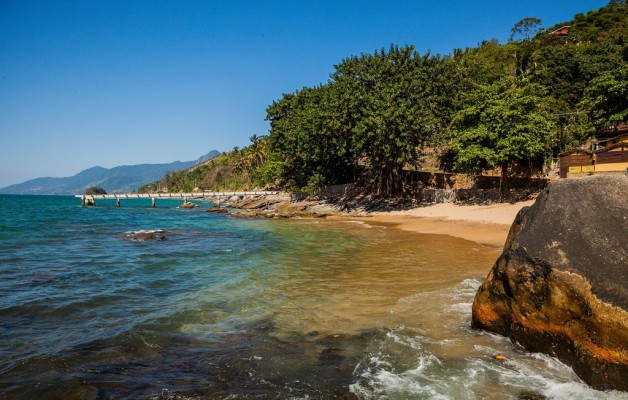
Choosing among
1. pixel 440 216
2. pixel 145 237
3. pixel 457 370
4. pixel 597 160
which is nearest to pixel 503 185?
pixel 440 216

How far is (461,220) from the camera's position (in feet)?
88.9

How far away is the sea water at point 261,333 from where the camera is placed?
5332mm

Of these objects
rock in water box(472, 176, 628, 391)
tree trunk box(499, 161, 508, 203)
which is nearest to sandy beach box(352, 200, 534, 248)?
tree trunk box(499, 161, 508, 203)

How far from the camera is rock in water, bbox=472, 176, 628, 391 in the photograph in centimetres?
502

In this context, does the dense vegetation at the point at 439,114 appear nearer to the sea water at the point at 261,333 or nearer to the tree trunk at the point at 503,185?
the tree trunk at the point at 503,185

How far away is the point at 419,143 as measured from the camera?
34281mm

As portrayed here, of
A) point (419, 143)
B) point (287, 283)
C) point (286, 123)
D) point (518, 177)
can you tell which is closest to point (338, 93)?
point (419, 143)

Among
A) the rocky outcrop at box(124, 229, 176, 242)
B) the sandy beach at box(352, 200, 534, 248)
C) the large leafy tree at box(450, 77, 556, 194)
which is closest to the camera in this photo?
the sandy beach at box(352, 200, 534, 248)

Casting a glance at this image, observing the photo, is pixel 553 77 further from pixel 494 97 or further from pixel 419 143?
pixel 419 143

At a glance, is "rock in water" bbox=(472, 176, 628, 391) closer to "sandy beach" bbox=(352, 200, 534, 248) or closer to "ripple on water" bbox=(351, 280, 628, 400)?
"ripple on water" bbox=(351, 280, 628, 400)

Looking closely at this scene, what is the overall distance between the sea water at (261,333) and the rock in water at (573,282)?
12.9 inches

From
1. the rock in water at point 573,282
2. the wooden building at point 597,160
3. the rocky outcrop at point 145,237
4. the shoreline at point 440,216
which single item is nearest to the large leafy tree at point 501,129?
the wooden building at point 597,160

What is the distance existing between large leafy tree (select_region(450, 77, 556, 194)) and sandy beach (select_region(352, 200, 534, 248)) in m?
3.63

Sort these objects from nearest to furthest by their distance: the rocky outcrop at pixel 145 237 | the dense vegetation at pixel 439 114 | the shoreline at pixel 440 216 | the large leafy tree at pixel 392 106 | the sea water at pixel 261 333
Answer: the sea water at pixel 261 333 < the shoreline at pixel 440 216 < the rocky outcrop at pixel 145 237 < the dense vegetation at pixel 439 114 < the large leafy tree at pixel 392 106
